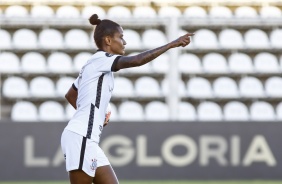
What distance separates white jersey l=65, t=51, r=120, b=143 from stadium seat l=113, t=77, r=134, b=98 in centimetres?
877

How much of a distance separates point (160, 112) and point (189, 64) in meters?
1.17

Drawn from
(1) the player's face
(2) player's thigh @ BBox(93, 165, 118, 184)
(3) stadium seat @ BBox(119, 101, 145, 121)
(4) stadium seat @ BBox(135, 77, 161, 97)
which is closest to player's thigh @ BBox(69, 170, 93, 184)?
(2) player's thigh @ BBox(93, 165, 118, 184)

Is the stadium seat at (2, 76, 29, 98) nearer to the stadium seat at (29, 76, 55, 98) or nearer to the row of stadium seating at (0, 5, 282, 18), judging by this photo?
the stadium seat at (29, 76, 55, 98)

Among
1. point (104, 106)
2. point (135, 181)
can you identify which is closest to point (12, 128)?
point (135, 181)

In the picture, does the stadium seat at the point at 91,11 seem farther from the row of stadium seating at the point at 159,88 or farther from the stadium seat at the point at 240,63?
the stadium seat at the point at 240,63

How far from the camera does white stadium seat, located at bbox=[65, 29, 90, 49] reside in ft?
52.0

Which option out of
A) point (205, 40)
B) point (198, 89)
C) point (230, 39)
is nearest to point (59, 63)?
point (198, 89)

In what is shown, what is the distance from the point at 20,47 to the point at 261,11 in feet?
15.5

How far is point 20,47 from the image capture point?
51.6ft

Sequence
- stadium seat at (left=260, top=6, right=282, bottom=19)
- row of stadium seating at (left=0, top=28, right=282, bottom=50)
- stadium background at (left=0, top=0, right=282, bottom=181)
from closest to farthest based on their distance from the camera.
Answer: stadium background at (left=0, top=0, right=282, bottom=181) < row of stadium seating at (left=0, top=28, right=282, bottom=50) < stadium seat at (left=260, top=6, right=282, bottom=19)

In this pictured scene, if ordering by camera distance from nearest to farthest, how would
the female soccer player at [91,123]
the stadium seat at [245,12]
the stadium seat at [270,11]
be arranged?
the female soccer player at [91,123]
the stadium seat at [270,11]
the stadium seat at [245,12]

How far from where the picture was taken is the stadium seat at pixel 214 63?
52.4ft

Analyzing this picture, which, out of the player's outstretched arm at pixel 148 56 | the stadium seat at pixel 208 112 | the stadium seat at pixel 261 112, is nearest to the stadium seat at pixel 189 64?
the stadium seat at pixel 208 112

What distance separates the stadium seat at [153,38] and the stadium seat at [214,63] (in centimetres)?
83
